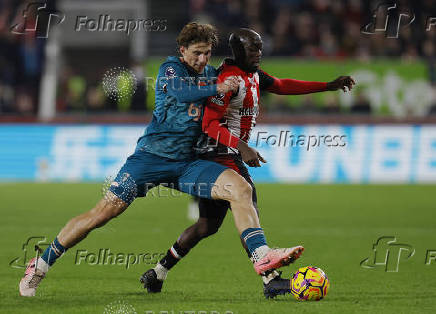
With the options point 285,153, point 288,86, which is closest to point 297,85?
point 288,86

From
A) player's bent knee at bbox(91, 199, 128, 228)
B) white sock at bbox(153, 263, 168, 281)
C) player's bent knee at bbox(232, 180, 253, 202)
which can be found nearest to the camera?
player's bent knee at bbox(232, 180, 253, 202)

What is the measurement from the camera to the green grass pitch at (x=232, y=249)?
6703 millimetres

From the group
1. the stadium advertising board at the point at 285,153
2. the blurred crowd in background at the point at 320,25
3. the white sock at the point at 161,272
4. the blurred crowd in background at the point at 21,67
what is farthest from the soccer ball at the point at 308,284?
the blurred crowd in background at the point at 21,67

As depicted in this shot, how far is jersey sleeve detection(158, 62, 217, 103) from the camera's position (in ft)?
21.4

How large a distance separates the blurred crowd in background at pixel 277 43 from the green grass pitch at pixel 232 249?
2472 mm

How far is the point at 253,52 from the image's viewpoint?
700 cm

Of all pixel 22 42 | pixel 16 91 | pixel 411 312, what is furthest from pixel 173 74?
pixel 22 42

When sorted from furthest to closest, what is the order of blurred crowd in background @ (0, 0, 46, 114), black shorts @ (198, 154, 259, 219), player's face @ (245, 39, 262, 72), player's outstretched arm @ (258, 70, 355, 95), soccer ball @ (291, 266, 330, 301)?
1. blurred crowd in background @ (0, 0, 46, 114)
2. player's outstretched arm @ (258, 70, 355, 95)
3. black shorts @ (198, 154, 259, 219)
4. player's face @ (245, 39, 262, 72)
5. soccer ball @ (291, 266, 330, 301)

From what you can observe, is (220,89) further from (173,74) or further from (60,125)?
(60,125)

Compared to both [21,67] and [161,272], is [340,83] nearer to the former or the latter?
[161,272]

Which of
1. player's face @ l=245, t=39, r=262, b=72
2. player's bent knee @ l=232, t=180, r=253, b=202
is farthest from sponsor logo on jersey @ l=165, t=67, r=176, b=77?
player's bent knee @ l=232, t=180, r=253, b=202

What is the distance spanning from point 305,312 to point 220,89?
5.80ft

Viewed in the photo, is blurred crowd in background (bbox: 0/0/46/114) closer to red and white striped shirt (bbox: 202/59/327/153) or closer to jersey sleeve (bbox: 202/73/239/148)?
red and white striped shirt (bbox: 202/59/327/153)

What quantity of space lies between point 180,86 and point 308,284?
1816 mm
